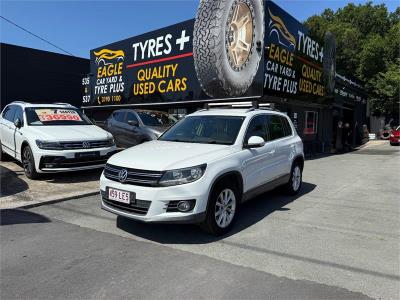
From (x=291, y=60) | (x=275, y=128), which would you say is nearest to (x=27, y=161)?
(x=275, y=128)

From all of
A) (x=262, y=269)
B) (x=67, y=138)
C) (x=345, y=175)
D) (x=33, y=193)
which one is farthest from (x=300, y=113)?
(x=262, y=269)

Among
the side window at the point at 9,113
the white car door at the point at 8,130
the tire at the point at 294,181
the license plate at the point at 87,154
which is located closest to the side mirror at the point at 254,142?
the tire at the point at 294,181

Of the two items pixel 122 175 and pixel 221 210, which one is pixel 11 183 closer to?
pixel 122 175

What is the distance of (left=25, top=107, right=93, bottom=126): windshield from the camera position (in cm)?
934

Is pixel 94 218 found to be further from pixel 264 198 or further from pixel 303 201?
pixel 303 201

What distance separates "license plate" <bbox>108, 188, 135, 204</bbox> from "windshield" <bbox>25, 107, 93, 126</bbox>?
5083 millimetres

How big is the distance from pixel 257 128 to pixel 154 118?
19.7 feet

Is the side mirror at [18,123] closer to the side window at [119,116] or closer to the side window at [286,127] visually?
the side window at [119,116]

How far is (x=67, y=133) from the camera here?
874cm

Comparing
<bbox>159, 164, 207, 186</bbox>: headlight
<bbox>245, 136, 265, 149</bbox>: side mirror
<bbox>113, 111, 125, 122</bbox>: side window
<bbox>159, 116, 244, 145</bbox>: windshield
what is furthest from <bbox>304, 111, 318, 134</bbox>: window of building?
<bbox>159, 164, 207, 186</bbox>: headlight

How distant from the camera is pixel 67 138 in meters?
8.42

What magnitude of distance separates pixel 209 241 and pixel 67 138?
4.86 m

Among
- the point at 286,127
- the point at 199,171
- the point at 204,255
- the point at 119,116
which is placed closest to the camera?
the point at 204,255

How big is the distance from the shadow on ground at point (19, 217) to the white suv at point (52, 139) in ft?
6.57
